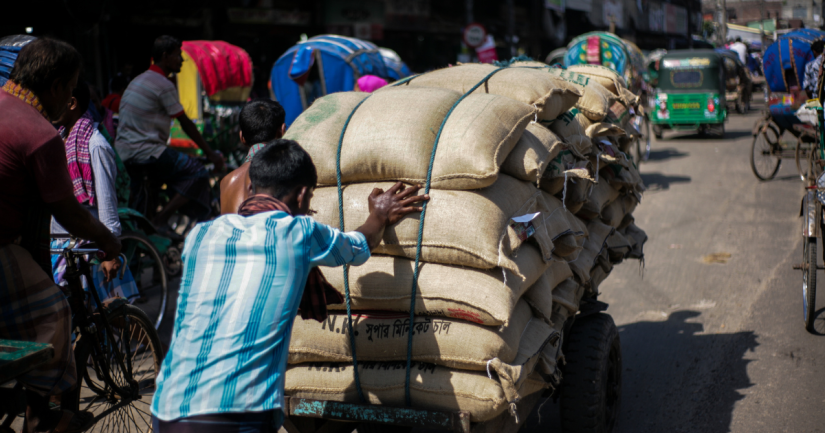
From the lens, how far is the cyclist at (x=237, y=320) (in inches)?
67.0

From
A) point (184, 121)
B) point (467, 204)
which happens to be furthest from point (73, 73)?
point (184, 121)

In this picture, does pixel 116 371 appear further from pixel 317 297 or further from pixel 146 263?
pixel 146 263

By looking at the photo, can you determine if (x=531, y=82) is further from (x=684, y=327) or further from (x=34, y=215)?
(x=684, y=327)

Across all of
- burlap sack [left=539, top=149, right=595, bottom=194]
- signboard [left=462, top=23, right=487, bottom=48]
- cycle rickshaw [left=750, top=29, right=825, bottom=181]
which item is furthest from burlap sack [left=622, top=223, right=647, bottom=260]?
signboard [left=462, top=23, right=487, bottom=48]

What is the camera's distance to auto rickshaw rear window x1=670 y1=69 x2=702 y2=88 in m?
15.3

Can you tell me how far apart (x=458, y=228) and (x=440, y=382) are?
55 cm

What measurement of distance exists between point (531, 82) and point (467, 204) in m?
1.00

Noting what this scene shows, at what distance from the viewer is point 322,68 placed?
8445mm

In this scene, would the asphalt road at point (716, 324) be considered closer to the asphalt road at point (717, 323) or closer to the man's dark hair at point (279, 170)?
the asphalt road at point (717, 323)

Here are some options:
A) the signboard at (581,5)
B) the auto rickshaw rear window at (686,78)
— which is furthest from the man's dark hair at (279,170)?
the signboard at (581,5)

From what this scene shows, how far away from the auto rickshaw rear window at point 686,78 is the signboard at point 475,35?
4.76 m

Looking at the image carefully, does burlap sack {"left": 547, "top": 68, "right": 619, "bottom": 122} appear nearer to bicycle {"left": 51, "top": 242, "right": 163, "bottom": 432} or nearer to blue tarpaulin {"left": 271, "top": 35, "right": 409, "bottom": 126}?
bicycle {"left": 51, "top": 242, "right": 163, "bottom": 432}

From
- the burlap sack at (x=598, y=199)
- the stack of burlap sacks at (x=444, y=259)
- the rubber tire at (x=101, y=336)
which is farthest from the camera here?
the burlap sack at (x=598, y=199)

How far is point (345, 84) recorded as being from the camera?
8.38 meters
